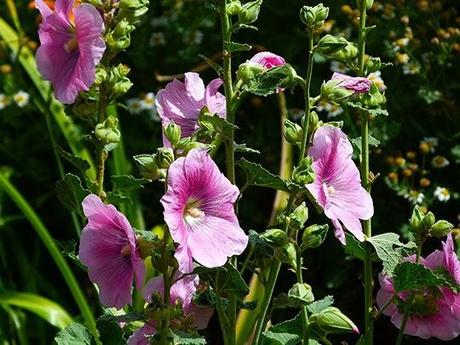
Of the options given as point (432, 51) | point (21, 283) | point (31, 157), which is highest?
point (432, 51)

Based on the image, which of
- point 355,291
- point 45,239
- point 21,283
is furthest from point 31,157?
point 355,291

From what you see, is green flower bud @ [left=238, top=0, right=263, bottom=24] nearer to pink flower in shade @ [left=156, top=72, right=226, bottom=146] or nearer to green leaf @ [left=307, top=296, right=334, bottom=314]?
pink flower in shade @ [left=156, top=72, right=226, bottom=146]

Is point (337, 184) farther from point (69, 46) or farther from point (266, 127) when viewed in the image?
point (266, 127)

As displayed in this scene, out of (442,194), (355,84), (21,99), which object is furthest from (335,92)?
(21,99)

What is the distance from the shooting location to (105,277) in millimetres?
1021

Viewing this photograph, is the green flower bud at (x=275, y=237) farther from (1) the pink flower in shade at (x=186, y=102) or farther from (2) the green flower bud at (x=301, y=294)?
(1) the pink flower in shade at (x=186, y=102)

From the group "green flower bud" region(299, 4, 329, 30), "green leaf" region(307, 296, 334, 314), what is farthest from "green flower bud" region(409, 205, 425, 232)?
"green flower bud" region(299, 4, 329, 30)

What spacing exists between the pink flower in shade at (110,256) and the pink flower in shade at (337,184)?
182 mm

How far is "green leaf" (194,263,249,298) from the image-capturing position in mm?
1018

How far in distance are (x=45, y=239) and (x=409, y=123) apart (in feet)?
2.57

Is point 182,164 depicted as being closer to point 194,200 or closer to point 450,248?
point 194,200

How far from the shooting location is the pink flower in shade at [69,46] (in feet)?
3.40

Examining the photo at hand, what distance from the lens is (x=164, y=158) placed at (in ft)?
3.15

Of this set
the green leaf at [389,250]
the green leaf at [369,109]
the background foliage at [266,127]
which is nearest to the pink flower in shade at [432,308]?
the green leaf at [389,250]
